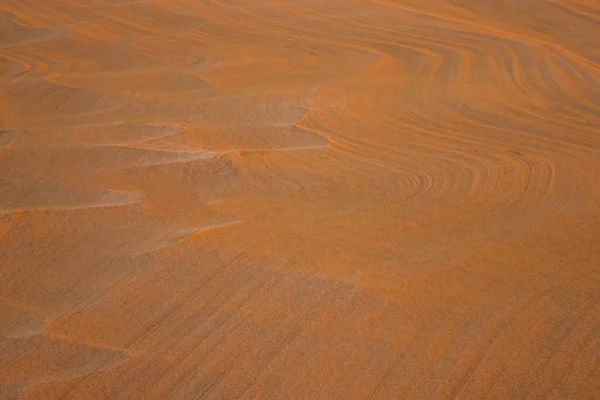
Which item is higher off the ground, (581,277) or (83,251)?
(581,277)

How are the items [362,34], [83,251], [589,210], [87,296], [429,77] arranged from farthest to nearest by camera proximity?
[362,34]
[429,77]
[589,210]
[83,251]
[87,296]

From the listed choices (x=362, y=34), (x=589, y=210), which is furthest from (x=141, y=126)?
(x=362, y=34)

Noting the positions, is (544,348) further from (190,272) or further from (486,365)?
(190,272)

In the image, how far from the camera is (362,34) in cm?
661

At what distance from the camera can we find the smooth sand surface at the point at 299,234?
1830 millimetres

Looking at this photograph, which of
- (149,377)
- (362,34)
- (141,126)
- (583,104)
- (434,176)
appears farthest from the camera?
(362,34)

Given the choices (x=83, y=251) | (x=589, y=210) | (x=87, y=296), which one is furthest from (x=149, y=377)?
(x=589, y=210)

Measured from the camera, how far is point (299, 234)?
8.11 feet

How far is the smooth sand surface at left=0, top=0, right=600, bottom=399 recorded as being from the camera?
6.00 ft

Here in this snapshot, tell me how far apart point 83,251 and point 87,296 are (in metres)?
0.30

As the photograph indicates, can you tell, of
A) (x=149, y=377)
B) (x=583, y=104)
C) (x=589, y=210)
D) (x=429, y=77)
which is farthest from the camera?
(x=429, y=77)

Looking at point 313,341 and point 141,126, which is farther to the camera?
point 141,126

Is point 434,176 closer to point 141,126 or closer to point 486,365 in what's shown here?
point 486,365

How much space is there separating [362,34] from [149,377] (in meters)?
5.43
